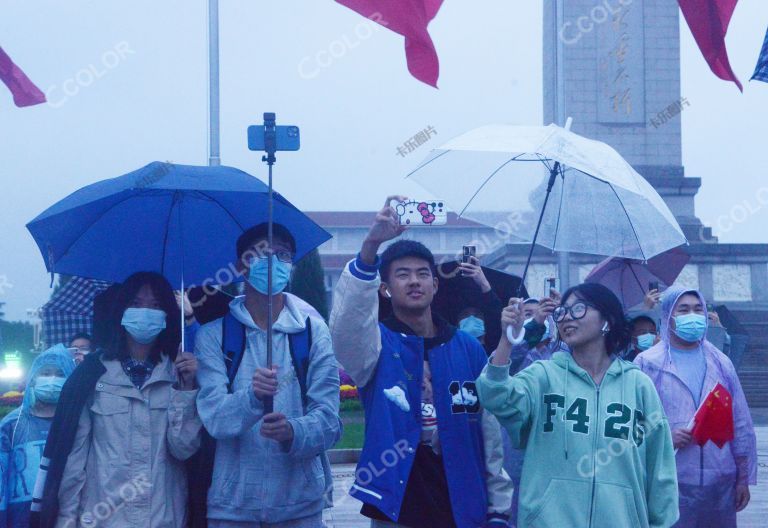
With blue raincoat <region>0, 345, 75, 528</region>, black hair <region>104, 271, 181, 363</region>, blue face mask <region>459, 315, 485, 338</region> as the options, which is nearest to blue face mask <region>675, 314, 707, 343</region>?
blue face mask <region>459, 315, 485, 338</region>

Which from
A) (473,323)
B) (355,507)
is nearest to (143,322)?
(473,323)

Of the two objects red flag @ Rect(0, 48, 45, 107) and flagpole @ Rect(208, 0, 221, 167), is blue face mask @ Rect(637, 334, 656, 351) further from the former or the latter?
red flag @ Rect(0, 48, 45, 107)

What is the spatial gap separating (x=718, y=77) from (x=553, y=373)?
1950 mm

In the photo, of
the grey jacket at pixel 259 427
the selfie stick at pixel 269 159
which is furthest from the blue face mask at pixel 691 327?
the selfie stick at pixel 269 159

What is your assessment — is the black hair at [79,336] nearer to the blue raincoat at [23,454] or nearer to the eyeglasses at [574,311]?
the blue raincoat at [23,454]

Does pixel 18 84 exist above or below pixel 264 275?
above

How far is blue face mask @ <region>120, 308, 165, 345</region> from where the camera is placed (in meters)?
4.68

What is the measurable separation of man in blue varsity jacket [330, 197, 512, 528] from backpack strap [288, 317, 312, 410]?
26 cm

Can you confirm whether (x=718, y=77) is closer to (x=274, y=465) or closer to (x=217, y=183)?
(x=217, y=183)

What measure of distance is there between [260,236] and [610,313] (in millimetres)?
1533

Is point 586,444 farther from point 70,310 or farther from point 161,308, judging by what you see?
point 70,310

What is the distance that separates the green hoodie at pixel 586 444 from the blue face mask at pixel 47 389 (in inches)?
93.4

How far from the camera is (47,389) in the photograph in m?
5.43

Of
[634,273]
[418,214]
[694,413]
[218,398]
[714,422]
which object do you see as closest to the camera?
[418,214]
